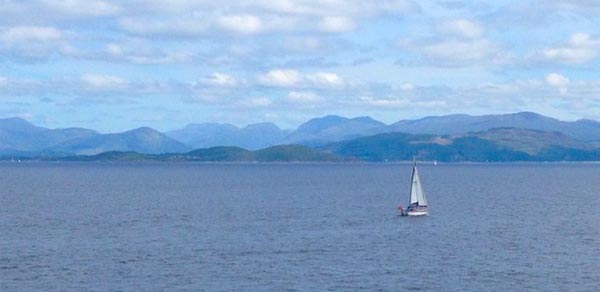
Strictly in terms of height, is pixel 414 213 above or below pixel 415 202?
below

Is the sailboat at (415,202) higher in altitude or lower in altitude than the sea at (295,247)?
higher

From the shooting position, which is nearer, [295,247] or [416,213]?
[295,247]

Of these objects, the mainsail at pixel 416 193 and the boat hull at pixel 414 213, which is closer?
the boat hull at pixel 414 213

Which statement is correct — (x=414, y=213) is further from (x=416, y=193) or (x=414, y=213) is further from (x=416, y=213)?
(x=416, y=193)

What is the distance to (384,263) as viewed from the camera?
3076 inches

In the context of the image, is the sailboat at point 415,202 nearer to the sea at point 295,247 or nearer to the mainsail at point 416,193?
the mainsail at point 416,193

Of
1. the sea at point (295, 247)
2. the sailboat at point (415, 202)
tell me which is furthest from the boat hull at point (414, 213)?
the sea at point (295, 247)

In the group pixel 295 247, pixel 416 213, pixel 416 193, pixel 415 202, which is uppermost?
pixel 416 193

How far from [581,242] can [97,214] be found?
227 ft

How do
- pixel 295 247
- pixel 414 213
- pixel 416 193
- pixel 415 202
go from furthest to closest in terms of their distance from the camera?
pixel 416 193
pixel 415 202
pixel 414 213
pixel 295 247

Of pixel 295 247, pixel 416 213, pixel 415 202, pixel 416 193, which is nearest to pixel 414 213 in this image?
pixel 416 213

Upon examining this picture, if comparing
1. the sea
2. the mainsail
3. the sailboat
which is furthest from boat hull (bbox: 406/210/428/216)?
the mainsail

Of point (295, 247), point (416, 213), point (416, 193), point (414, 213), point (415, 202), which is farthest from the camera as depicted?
point (416, 193)

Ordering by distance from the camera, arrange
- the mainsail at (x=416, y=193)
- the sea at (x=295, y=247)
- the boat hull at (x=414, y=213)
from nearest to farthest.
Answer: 1. the sea at (x=295, y=247)
2. the boat hull at (x=414, y=213)
3. the mainsail at (x=416, y=193)
